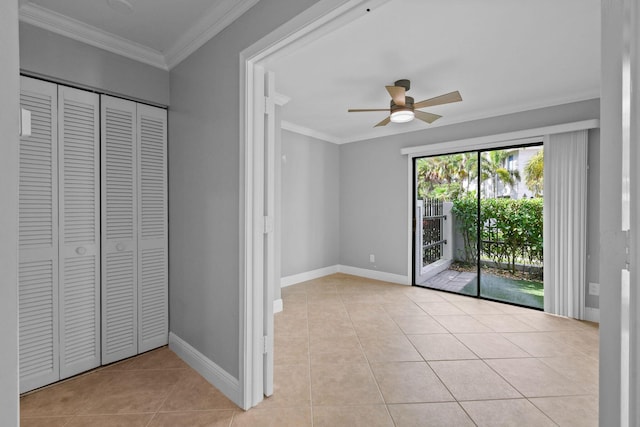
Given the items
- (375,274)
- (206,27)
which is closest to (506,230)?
(375,274)

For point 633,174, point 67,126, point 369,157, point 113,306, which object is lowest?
point 113,306

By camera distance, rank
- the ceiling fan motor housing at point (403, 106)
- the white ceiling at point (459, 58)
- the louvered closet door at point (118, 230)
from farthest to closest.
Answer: the ceiling fan motor housing at point (403, 106), the louvered closet door at point (118, 230), the white ceiling at point (459, 58)

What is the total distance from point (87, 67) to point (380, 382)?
302 cm

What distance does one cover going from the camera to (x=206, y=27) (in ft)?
6.66

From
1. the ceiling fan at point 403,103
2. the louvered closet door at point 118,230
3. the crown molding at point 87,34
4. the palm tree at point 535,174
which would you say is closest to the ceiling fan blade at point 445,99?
the ceiling fan at point 403,103

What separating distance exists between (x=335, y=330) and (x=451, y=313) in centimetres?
146

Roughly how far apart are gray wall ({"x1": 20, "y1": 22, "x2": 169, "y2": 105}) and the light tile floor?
6.79ft

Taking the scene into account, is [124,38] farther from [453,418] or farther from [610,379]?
[453,418]

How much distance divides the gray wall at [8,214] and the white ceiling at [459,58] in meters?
1.64

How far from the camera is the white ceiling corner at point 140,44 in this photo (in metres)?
1.85

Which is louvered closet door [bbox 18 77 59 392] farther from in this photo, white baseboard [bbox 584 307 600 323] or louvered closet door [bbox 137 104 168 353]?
white baseboard [bbox 584 307 600 323]

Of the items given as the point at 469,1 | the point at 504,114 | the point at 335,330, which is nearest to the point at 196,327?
the point at 335,330

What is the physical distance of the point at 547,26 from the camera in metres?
2.09

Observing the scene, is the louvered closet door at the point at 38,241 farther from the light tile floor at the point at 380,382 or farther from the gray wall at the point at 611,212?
the gray wall at the point at 611,212
